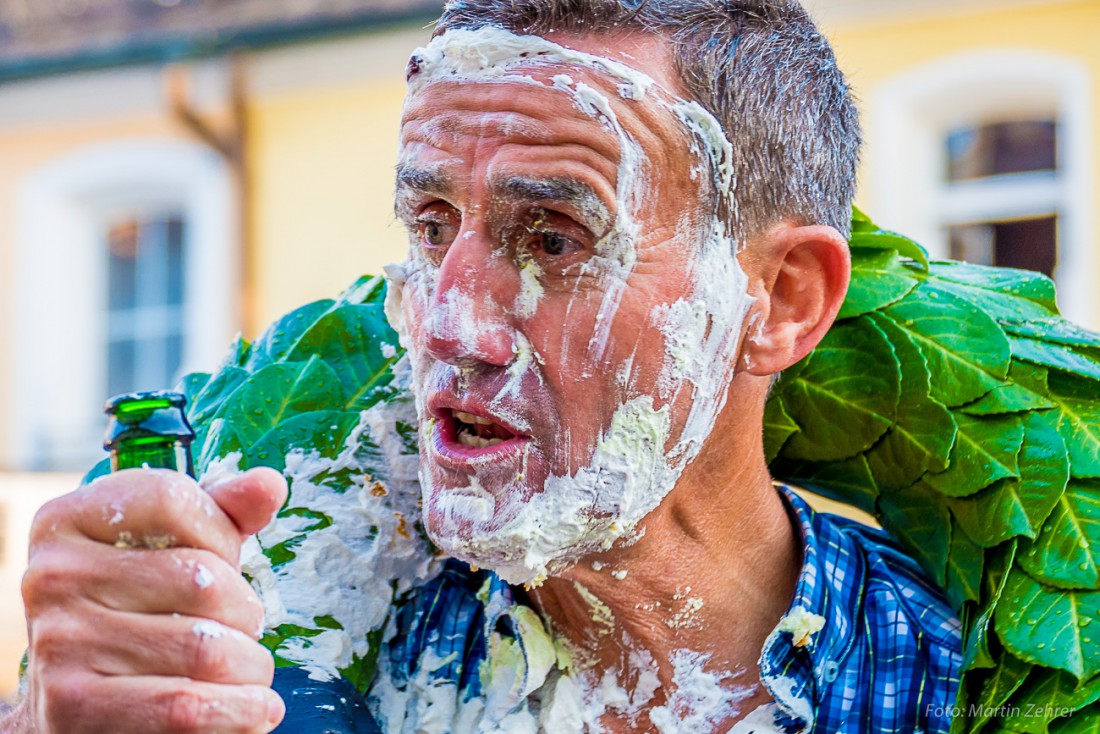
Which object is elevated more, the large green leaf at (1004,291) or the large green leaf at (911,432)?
the large green leaf at (1004,291)

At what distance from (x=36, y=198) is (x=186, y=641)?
332 inches

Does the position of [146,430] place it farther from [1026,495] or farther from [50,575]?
[1026,495]

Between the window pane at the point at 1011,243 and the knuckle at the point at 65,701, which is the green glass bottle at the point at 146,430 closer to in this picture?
the knuckle at the point at 65,701

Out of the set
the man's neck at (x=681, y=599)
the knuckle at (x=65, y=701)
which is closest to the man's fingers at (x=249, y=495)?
the knuckle at (x=65, y=701)

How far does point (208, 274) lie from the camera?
887cm

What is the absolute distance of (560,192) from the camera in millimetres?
2168

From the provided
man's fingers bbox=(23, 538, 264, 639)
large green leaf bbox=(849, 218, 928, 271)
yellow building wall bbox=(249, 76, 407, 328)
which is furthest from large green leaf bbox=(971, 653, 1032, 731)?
yellow building wall bbox=(249, 76, 407, 328)

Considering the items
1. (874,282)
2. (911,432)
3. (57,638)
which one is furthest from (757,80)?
(57,638)

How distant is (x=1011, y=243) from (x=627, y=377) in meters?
5.71

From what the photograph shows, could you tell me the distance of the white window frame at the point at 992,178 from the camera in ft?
22.5

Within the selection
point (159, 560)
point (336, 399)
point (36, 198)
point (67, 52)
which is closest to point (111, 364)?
point (36, 198)

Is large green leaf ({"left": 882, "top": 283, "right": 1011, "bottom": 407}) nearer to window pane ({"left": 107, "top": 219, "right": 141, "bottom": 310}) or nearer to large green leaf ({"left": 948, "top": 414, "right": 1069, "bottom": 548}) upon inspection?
large green leaf ({"left": 948, "top": 414, "right": 1069, "bottom": 548})

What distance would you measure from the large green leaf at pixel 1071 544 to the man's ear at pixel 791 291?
51 cm

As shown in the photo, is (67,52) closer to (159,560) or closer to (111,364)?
(111,364)
